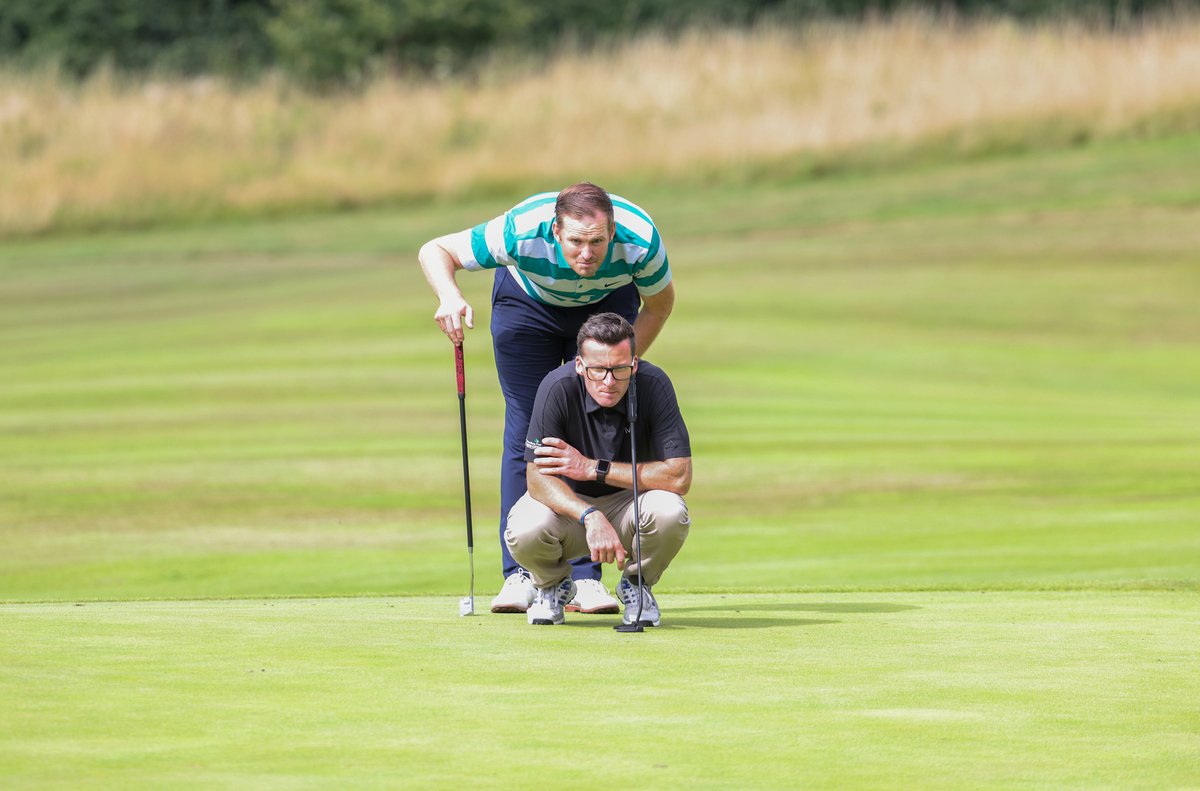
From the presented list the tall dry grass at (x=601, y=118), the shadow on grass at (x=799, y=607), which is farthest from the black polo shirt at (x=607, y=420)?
the tall dry grass at (x=601, y=118)

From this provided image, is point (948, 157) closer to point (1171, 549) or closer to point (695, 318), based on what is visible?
point (695, 318)

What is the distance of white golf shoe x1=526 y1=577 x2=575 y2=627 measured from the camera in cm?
568

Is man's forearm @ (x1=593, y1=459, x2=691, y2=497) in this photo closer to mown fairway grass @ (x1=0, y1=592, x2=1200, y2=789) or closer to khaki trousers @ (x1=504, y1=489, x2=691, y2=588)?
khaki trousers @ (x1=504, y1=489, x2=691, y2=588)

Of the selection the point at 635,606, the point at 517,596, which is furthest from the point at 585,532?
the point at 517,596

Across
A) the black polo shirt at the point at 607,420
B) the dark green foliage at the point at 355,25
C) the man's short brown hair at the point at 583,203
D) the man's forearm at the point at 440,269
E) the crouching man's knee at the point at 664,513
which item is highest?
the dark green foliage at the point at 355,25

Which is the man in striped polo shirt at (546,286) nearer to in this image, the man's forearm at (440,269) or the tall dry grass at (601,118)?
the man's forearm at (440,269)

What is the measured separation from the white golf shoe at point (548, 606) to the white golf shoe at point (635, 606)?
207mm

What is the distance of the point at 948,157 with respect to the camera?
27562 millimetres

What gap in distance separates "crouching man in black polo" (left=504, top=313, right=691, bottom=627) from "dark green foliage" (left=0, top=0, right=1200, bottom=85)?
93.8 ft

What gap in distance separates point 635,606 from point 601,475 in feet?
1.25

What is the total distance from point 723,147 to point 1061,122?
4717 mm

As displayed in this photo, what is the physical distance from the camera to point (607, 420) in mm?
5531

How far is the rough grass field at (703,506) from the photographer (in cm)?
375

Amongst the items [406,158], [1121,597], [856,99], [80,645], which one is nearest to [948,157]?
[856,99]
